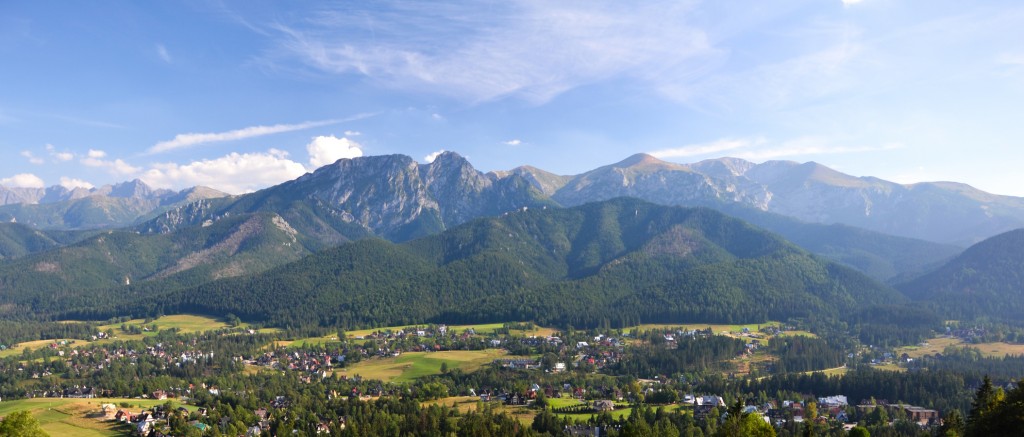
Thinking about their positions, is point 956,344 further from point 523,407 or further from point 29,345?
point 29,345

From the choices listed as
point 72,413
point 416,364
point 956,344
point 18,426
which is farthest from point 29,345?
point 956,344

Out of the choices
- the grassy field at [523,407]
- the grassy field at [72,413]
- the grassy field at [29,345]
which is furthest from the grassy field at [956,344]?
the grassy field at [29,345]

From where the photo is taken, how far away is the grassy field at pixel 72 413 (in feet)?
308

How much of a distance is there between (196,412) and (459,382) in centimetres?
4894

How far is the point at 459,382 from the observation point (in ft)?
419

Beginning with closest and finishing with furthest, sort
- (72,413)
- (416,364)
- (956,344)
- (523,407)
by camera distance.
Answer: (72,413) → (523,407) → (416,364) → (956,344)

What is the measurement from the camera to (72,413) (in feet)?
336

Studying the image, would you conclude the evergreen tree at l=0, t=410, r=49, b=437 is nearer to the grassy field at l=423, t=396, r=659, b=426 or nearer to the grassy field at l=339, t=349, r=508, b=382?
Answer: the grassy field at l=423, t=396, r=659, b=426

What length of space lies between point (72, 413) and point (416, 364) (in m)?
69.2

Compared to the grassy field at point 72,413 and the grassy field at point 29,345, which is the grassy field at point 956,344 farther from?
the grassy field at point 29,345

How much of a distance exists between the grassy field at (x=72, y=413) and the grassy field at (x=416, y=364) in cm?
4363

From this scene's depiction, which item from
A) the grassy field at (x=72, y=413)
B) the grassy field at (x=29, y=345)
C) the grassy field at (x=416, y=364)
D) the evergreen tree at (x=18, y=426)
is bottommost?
the grassy field at (x=416, y=364)

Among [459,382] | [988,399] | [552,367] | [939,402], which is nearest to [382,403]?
[459,382]

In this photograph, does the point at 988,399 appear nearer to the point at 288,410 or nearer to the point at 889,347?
the point at 288,410
